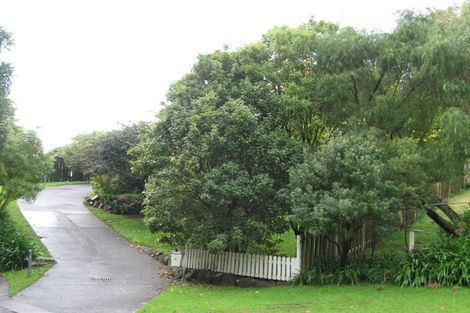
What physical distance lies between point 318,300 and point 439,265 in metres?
3.00

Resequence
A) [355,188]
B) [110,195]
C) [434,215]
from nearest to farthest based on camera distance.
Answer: [355,188], [434,215], [110,195]

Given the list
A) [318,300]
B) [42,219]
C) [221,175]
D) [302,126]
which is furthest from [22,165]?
[318,300]

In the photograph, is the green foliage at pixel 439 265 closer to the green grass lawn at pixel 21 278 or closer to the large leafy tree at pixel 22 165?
the green grass lawn at pixel 21 278

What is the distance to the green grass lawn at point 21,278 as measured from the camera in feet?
41.5

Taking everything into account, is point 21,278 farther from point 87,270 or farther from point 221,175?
point 221,175

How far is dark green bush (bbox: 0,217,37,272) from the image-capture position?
15219mm

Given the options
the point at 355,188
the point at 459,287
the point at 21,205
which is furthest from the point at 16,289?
the point at 21,205

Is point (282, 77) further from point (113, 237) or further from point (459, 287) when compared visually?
point (113, 237)

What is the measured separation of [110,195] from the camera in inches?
997

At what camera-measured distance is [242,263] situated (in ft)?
43.2

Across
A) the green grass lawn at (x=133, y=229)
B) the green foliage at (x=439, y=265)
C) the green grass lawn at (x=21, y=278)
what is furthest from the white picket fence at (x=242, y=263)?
the green grass lawn at (x=21, y=278)

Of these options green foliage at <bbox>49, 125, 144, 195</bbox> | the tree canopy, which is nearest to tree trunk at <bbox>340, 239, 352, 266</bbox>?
the tree canopy

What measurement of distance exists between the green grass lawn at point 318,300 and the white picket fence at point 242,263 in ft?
2.03

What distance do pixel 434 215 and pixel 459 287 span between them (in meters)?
3.27
